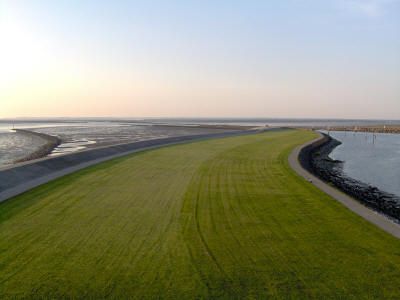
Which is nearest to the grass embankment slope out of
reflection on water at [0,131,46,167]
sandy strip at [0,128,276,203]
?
sandy strip at [0,128,276,203]

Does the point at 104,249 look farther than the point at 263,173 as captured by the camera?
No

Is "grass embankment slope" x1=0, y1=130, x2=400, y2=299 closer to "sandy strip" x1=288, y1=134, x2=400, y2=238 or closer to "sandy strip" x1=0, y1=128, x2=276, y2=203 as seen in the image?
"sandy strip" x1=288, y1=134, x2=400, y2=238

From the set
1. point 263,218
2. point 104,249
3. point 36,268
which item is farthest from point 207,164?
point 36,268

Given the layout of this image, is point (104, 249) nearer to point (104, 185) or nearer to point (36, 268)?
point (36, 268)

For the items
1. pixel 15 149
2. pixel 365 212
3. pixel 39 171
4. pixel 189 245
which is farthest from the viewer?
pixel 15 149

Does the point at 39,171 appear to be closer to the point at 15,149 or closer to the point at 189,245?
the point at 189,245

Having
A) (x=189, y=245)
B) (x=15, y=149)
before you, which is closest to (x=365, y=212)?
(x=189, y=245)

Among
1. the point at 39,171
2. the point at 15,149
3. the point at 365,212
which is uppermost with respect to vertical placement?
the point at 39,171

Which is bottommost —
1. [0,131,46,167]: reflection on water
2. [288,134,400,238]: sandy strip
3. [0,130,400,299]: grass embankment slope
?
[0,131,46,167]: reflection on water
